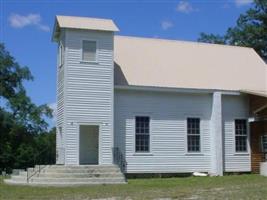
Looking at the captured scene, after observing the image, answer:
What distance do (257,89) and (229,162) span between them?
15.7 feet

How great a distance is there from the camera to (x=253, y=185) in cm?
2095

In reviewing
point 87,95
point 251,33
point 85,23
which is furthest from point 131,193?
point 251,33

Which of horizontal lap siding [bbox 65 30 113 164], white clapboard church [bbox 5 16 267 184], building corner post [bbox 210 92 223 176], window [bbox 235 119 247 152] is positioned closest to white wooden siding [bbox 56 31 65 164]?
white clapboard church [bbox 5 16 267 184]

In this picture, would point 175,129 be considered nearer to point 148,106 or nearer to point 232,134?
point 148,106

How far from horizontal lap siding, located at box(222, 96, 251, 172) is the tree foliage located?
2286 centimetres

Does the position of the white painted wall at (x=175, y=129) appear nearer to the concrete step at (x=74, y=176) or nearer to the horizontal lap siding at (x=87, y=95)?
the horizontal lap siding at (x=87, y=95)

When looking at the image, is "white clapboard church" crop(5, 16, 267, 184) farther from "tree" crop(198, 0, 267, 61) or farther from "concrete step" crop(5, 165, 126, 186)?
"tree" crop(198, 0, 267, 61)

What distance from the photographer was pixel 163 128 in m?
29.4

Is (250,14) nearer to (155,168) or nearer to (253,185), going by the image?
(155,168)

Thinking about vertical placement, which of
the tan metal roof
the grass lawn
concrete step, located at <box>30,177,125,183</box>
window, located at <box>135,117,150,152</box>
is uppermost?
the tan metal roof

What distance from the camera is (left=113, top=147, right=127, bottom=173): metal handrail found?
28047 millimetres

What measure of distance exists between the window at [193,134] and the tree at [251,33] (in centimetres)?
2087

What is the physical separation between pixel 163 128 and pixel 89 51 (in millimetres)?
5688

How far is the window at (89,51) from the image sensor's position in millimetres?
28109
